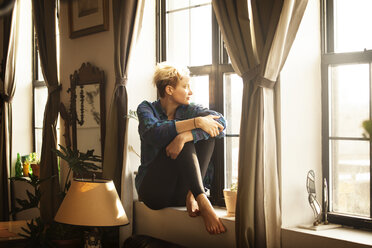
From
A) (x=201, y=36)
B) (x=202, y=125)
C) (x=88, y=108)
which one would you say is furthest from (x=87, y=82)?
(x=202, y=125)

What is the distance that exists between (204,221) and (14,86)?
353cm

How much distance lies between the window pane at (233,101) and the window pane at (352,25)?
83 cm

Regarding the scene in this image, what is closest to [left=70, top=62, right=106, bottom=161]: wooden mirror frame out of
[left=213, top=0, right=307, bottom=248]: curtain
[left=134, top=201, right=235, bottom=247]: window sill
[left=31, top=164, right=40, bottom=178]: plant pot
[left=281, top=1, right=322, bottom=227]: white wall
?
[left=134, top=201, right=235, bottom=247]: window sill

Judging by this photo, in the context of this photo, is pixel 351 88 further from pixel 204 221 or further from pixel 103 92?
pixel 103 92

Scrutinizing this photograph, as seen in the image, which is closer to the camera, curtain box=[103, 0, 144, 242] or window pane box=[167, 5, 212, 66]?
window pane box=[167, 5, 212, 66]

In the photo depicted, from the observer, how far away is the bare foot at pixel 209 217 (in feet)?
10.2

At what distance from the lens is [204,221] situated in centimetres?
319

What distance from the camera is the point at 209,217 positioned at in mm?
3141

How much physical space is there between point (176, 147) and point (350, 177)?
1115mm

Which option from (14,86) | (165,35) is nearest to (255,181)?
(165,35)

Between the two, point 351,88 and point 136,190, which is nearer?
point 351,88

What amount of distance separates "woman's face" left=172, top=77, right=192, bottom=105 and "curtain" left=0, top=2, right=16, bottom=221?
299 centimetres

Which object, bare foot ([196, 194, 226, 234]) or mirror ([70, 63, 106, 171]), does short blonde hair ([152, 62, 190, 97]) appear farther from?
mirror ([70, 63, 106, 171])

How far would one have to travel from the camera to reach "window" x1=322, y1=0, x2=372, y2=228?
9.27ft
